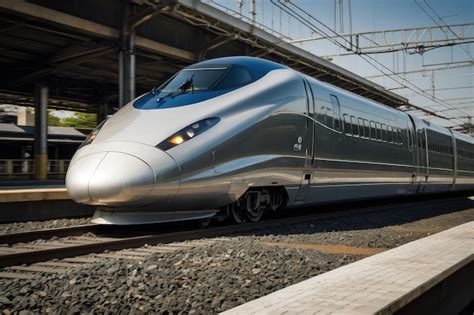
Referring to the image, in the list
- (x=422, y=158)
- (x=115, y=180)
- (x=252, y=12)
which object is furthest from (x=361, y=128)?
(x=252, y=12)

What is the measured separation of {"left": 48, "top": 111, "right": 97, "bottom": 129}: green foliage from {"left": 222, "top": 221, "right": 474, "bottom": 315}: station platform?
6825cm

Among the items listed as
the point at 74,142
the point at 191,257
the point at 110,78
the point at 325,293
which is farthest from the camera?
the point at 74,142

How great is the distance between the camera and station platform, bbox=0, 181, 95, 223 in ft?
28.8

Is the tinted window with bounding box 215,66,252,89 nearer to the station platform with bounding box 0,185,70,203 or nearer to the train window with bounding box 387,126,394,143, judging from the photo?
A: the station platform with bounding box 0,185,70,203

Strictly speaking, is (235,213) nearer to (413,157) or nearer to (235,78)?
(235,78)

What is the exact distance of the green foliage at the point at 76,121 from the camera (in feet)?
230

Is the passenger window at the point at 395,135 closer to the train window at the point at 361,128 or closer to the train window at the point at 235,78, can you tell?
the train window at the point at 361,128

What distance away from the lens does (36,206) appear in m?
9.38

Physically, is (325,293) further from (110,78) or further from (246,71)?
(110,78)

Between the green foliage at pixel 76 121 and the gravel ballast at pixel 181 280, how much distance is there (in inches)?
2632

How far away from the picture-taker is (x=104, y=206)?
262 inches

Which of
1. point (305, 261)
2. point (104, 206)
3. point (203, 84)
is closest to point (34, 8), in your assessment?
point (203, 84)

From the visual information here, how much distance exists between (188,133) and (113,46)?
1538cm

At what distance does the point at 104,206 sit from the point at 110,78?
2598cm
